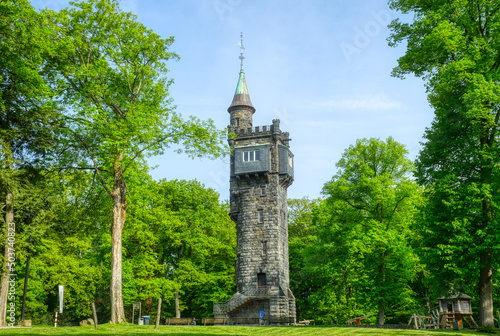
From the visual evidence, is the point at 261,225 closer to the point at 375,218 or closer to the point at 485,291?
the point at 375,218

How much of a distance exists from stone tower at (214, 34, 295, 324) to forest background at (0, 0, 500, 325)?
20.6ft

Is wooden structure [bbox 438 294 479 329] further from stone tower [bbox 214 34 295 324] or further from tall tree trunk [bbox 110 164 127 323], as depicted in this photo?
tall tree trunk [bbox 110 164 127 323]

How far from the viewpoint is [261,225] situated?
4691 centimetres

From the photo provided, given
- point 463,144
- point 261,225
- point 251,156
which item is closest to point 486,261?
point 463,144

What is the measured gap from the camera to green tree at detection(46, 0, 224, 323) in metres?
24.0

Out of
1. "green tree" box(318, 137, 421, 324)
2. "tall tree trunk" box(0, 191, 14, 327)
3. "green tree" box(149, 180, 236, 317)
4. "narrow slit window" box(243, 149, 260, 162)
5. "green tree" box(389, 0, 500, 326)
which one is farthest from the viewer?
"narrow slit window" box(243, 149, 260, 162)

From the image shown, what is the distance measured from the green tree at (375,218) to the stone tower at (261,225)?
34.7ft

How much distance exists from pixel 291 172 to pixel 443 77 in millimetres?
30342

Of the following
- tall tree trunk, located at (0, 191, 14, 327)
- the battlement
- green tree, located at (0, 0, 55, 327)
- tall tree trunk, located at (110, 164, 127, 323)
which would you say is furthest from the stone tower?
green tree, located at (0, 0, 55, 327)

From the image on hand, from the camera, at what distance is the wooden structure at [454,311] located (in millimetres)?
29906

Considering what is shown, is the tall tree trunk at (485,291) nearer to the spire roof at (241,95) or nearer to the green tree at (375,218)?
the green tree at (375,218)

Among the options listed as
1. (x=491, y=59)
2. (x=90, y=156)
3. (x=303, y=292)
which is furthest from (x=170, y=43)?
(x=303, y=292)

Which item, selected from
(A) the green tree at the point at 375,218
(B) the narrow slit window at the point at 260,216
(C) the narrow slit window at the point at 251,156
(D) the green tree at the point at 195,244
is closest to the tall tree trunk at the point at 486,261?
(A) the green tree at the point at 375,218

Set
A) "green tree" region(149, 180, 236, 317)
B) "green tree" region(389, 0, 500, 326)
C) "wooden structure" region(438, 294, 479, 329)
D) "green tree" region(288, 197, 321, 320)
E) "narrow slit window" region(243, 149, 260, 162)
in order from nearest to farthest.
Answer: "green tree" region(389, 0, 500, 326)
"wooden structure" region(438, 294, 479, 329)
"green tree" region(149, 180, 236, 317)
"narrow slit window" region(243, 149, 260, 162)
"green tree" region(288, 197, 321, 320)
